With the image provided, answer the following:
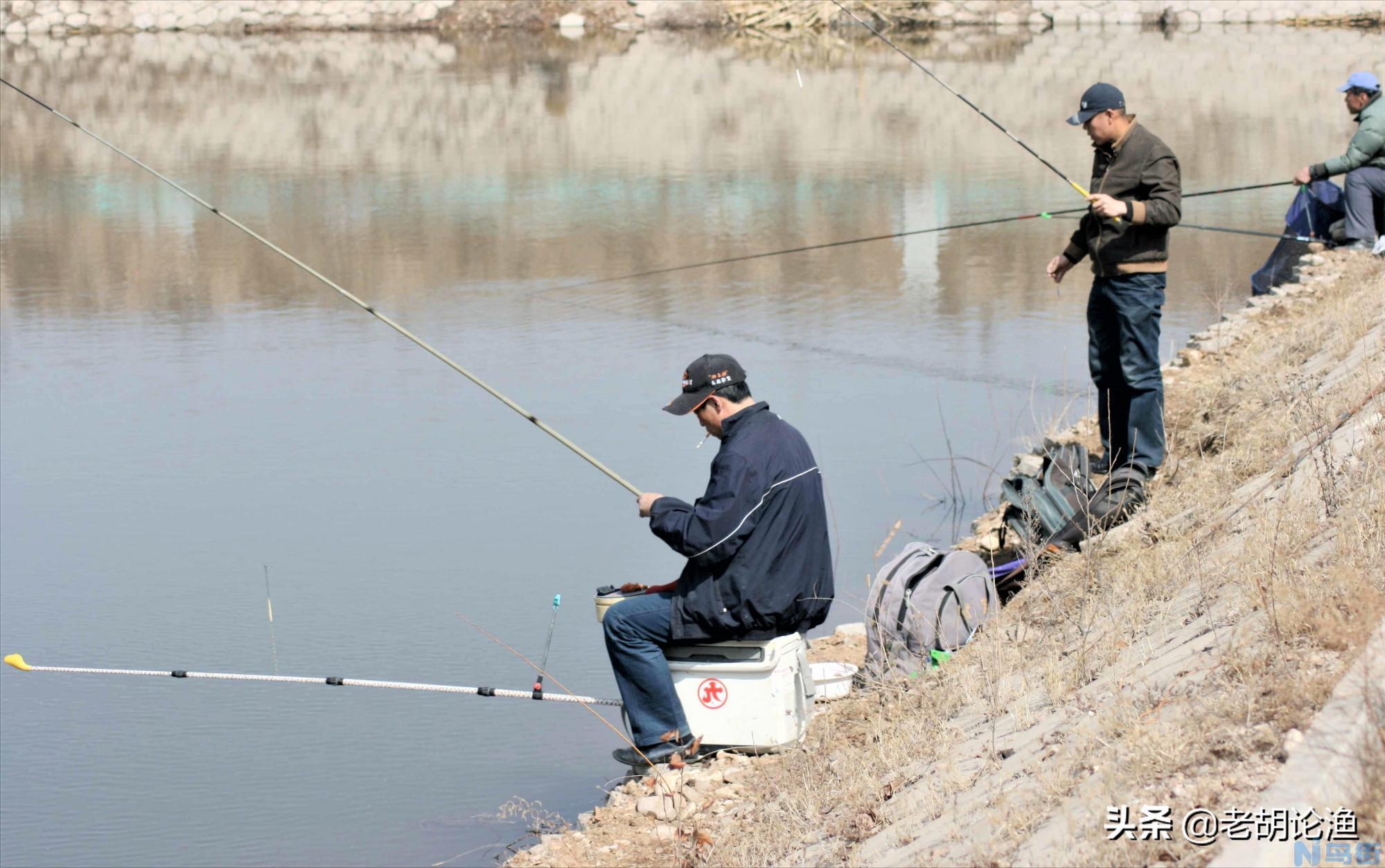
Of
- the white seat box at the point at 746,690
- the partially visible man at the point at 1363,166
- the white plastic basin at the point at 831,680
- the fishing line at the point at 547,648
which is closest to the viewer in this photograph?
the white seat box at the point at 746,690

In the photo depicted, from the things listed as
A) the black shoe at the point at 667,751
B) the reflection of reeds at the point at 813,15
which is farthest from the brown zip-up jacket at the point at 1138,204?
the reflection of reeds at the point at 813,15

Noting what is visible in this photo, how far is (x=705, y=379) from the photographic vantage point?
4.91 meters

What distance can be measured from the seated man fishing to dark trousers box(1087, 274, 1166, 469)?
Answer: 6.44ft

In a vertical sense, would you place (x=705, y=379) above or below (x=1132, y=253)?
below

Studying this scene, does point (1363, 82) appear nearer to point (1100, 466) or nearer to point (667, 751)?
point (1100, 466)

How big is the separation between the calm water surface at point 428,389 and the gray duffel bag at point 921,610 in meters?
1.09

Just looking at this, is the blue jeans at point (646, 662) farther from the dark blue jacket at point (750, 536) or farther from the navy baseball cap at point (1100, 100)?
the navy baseball cap at point (1100, 100)

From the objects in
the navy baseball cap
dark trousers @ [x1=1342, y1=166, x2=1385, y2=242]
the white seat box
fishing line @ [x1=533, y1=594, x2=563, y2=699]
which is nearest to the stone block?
the navy baseball cap

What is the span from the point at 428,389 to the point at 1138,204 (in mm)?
5110

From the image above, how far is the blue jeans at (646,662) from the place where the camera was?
16.4 ft

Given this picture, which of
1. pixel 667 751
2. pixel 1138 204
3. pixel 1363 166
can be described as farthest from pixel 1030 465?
pixel 1363 166

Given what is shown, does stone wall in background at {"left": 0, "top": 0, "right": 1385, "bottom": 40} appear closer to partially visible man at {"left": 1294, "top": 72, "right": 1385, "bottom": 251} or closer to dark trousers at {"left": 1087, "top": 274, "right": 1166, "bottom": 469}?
partially visible man at {"left": 1294, "top": 72, "right": 1385, "bottom": 251}

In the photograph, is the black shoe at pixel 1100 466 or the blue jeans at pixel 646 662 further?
the black shoe at pixel 1100 466

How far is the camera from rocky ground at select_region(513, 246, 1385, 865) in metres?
3.43
